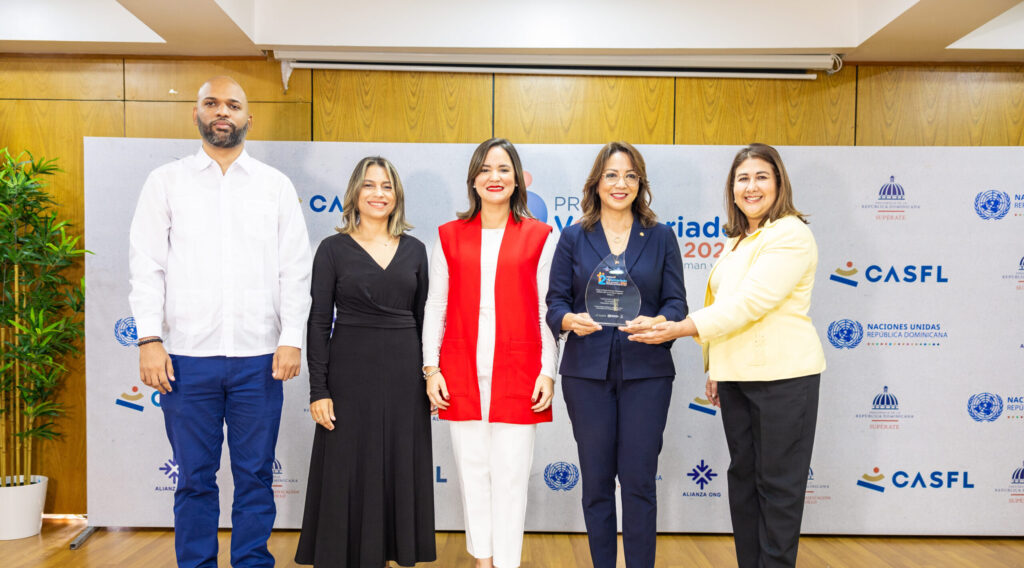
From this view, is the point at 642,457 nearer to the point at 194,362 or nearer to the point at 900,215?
the point at 194,362

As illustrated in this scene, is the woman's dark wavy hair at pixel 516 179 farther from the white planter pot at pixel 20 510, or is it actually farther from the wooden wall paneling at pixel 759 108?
the white planter pot at pixel 20 510

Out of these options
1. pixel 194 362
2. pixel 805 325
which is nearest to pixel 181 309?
pixel 194 362

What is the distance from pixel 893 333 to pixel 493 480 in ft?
7.64

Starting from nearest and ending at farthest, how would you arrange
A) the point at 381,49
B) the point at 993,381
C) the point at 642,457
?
the point at 642,457, the point at 993,381, the point at 381,49

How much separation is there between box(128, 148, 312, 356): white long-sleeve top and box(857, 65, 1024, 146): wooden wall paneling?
326 cm

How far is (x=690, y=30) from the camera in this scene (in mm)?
3469

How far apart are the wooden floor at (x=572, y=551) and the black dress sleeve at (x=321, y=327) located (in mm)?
1133

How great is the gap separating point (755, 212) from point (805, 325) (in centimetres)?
43

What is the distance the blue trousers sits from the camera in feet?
7.78

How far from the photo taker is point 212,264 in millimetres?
2396

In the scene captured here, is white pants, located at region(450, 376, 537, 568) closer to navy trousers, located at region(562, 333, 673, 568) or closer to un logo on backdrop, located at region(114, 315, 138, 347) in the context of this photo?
navy trousers, located at region(562, 333, 673, 568)

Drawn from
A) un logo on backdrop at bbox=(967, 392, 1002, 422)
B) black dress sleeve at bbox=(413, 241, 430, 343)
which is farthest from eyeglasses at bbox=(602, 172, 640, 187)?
un logo on backdrop at bbox=(967, 392, 1002, 422)

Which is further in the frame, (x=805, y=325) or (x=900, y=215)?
(x=900, y=215)

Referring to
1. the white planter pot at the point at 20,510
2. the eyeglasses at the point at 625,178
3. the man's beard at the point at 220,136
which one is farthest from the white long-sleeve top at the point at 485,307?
the white planter pot at the point at 20,510
